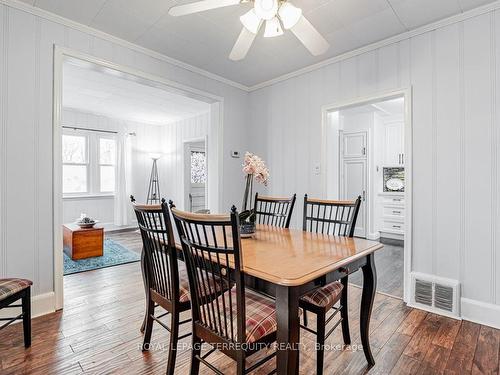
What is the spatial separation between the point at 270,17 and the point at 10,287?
2.44 metres

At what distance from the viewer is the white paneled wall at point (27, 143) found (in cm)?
226

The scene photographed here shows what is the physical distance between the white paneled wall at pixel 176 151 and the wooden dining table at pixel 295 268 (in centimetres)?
445

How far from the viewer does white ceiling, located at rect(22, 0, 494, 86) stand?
231 cm

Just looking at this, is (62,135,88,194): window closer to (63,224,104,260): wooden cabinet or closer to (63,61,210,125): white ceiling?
(63,61,210,125): white ceiling

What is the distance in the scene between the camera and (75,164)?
5.84 m

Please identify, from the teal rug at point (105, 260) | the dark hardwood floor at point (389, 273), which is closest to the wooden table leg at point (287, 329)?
the dark hardwood floor at point (389, 273)

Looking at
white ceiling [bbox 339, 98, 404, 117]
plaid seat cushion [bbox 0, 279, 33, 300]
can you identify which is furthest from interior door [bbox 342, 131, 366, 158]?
plaid seat cushion [bbox 0, 279, 33, 300]

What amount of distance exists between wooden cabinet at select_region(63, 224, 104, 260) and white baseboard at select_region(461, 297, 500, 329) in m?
4.47

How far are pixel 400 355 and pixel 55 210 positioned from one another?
2975mm

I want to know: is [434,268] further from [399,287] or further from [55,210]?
[55,210]

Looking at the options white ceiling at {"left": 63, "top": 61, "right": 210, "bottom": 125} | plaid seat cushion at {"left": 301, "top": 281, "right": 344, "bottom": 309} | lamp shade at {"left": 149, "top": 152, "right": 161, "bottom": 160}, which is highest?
white ceiling at {"left": 63, "top": 61, "right": 210, "bottom": 125}

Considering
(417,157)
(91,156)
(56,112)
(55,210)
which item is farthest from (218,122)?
(91,156)

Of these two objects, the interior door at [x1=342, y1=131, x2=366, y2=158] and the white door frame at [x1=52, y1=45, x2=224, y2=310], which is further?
the interior door at [x1=342, y1=131, x2=366, y2=158]

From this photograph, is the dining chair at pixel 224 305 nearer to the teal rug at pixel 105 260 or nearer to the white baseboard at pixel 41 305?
the white baseboard at pixel 41 305
